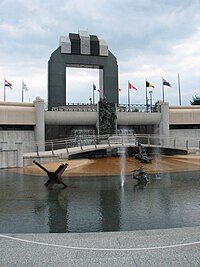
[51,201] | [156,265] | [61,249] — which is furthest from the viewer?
[51,201]

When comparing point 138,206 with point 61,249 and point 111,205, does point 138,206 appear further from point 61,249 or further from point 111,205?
point 61,249

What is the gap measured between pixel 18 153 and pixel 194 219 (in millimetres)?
19059

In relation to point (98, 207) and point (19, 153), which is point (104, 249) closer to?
point (98, 207)

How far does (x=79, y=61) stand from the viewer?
41.9 m

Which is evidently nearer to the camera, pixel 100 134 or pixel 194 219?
pixel 194 219

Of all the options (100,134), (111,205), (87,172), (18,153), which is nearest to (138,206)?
(111,205)

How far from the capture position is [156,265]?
4.58 metres

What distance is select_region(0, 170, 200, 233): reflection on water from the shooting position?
7582 mm

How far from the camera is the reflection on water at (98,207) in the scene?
758cm

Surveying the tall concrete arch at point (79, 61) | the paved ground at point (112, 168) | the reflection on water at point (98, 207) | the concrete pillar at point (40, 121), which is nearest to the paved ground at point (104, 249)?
the reflection on water at point (98, 207)

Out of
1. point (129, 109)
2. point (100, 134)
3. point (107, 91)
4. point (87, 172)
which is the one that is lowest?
point (87, 172)

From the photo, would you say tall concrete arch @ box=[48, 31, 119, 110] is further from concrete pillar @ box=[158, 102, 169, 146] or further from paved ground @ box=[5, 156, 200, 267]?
paved ground @ box=[5, 156, 200, 267]

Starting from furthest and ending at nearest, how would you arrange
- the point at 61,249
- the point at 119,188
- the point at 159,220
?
the point at 119,188
the point at 159,220
the point at 61,249

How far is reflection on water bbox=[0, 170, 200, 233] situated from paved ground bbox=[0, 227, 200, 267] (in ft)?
3.74
